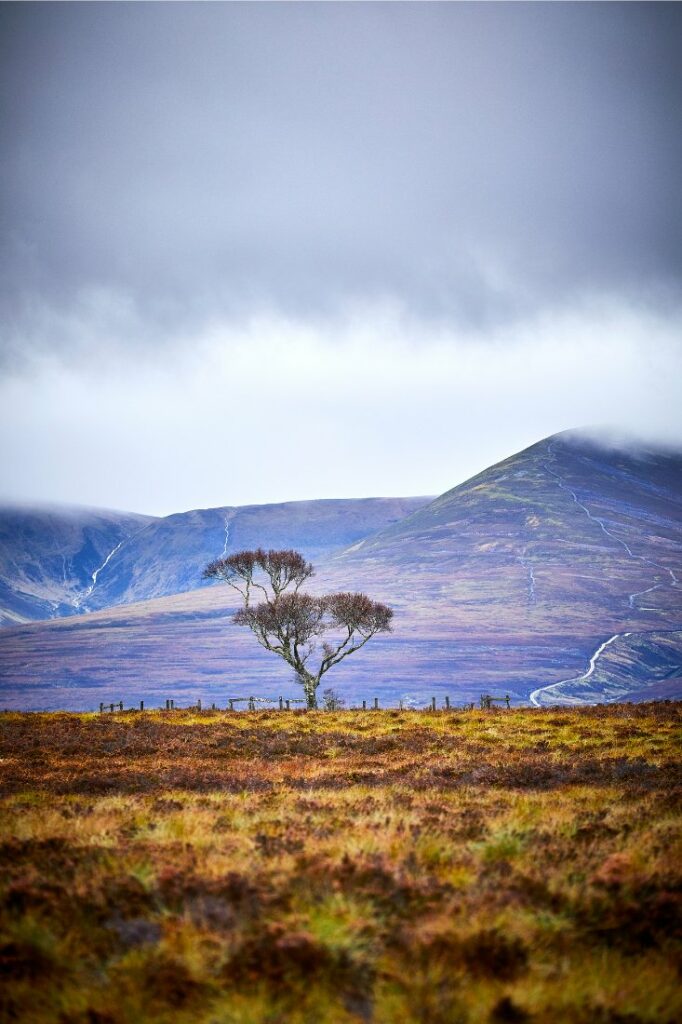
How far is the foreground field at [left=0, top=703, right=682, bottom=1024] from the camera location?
5.50m

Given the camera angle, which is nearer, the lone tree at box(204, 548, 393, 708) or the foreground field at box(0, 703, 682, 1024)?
the foreground field at box(0, 703, 682, 1024)

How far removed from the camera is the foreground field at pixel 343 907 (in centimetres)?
550

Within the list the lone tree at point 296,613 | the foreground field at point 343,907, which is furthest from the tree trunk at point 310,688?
the foreground field at point 343,907

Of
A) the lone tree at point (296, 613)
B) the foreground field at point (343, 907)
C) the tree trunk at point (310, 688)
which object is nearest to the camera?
the foreground field at point (343, 907)

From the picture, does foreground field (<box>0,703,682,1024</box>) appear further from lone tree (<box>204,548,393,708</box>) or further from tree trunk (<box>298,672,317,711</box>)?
lone tree (<box>204,548,393,708</box>)

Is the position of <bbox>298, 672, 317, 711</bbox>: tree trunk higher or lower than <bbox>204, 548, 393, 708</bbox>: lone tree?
lower

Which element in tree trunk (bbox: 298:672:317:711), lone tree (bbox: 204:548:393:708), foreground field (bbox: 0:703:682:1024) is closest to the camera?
foreground field (bbox: 0:703:682:1024)

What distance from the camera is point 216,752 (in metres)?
22.3

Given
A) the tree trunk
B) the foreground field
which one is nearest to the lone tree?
the tree trunk

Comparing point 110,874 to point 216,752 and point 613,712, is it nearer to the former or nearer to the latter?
point 216,752

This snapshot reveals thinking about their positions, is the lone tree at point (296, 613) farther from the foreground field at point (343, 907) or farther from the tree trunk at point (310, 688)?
the foreground field at point (343, 907)

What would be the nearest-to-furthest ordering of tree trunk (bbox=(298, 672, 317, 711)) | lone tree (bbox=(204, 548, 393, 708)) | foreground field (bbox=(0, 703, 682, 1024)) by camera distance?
foreground field (bbox=(0, 703, 682, 1024))
tree trunk (bbox=(298, 672, 317, 711))
lone tree (bbox=(204, 548, 393, 708))

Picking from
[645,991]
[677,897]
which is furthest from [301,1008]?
[677,897]

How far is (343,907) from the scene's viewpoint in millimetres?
6660
